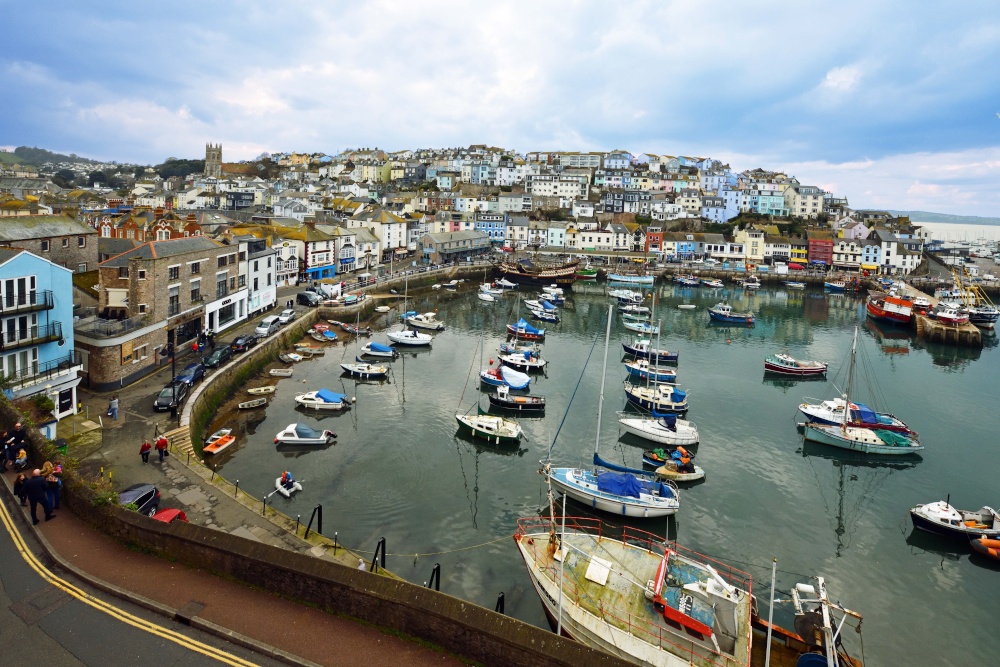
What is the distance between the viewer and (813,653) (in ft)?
39.2

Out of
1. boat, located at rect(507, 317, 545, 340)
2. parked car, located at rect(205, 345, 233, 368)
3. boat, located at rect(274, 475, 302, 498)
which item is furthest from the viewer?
boat, located at rect(507, 317, 545, 340)

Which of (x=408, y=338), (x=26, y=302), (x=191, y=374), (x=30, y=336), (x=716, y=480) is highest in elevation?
(x=26, y=302)

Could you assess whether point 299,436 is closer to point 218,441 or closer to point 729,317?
point 218,441

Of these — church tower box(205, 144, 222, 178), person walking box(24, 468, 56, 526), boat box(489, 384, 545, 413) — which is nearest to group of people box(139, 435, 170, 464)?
person walking box(24, 468, 56, 526)

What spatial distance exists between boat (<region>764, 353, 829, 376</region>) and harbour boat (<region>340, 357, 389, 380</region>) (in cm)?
2478

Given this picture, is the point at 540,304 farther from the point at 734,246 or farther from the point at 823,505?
the point at 734,246

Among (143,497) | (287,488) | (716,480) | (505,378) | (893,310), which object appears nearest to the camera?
(143,497)

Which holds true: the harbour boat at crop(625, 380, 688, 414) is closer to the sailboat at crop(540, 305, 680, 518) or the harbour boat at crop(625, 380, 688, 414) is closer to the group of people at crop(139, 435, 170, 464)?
the sailboat at crop(540, 305, 680, 518)

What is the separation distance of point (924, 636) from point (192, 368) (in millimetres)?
27353

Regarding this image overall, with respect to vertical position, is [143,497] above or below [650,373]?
below

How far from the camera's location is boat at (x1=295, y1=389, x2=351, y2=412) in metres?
27.9

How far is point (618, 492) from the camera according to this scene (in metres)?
19.7

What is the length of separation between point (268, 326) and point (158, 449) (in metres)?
18.4

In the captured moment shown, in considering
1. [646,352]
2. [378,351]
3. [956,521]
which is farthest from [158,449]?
[646,352]
